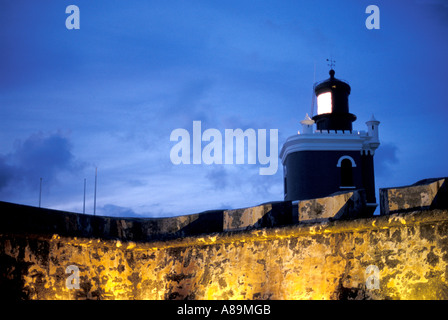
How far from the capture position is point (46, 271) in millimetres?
6297

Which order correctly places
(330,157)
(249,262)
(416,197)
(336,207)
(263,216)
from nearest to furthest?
(416,197)
(336,207)
(249,262)
(263,216)
(330,157)

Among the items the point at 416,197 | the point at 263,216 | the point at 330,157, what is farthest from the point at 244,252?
the point at 330,157

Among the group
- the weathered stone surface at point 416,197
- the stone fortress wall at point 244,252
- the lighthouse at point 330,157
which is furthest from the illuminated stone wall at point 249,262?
the lighthouse at point 330,157

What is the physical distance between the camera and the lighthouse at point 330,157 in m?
25.2

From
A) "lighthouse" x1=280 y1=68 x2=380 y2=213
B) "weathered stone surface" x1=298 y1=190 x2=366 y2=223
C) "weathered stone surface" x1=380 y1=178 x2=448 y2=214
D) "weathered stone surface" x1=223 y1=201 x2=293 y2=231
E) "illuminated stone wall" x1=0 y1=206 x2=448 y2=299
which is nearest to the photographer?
"illuminated stone wall" x1=0 y1=206 x2=448 y2=299

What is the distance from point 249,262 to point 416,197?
214 centimetres

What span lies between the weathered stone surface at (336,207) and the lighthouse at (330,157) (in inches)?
725

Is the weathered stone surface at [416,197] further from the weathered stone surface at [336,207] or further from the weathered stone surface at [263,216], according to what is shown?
the weathered stone surface at [263,216]

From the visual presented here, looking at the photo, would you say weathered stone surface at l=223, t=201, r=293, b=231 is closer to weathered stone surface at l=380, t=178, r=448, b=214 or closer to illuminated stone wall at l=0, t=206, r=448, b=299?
illuminated stone wall at l=0, t=206, r=448, b=299

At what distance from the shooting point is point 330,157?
84.0ft

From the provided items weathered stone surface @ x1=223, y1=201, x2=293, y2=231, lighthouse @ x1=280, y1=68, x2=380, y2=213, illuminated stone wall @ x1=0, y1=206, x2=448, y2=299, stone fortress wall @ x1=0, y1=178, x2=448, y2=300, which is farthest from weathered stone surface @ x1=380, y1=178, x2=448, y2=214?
lighthouse @ x1=280, y1=68, x2=380, y2=213

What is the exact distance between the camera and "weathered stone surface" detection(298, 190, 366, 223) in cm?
605

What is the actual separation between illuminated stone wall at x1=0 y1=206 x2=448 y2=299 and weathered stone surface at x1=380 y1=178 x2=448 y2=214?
200mm

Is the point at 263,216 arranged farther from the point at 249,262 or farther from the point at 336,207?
the point at 336,207
